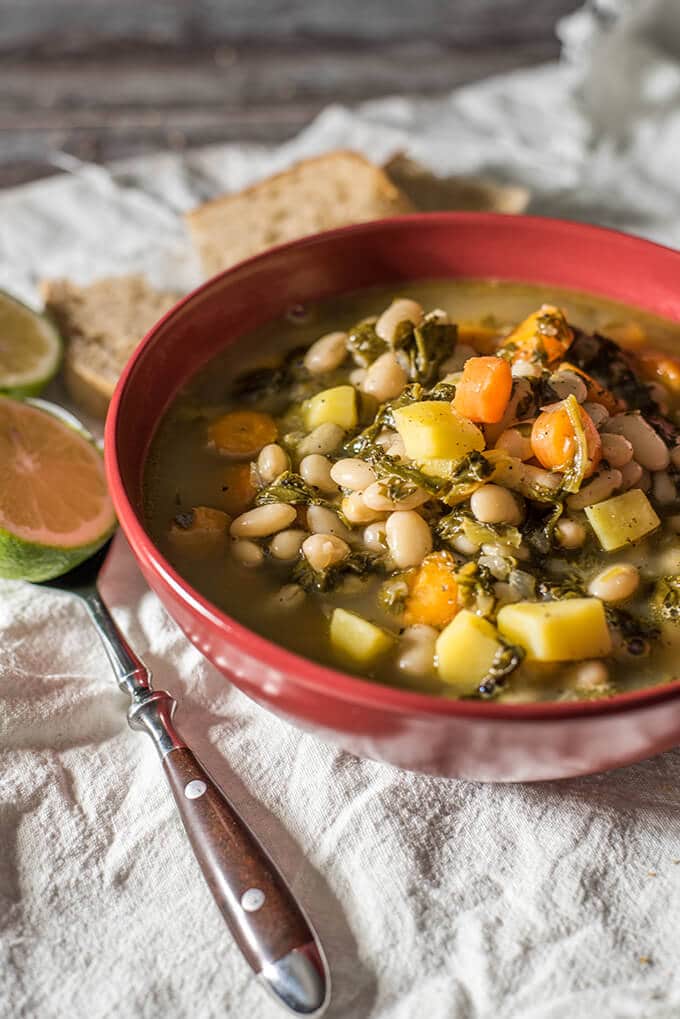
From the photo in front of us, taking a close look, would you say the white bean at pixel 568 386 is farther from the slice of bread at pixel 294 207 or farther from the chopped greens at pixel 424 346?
the slice of bread at pixel 294 207

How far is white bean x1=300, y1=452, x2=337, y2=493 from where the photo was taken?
2.57 m

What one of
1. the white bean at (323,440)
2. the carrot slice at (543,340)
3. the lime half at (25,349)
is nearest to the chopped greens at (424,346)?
the carrot slice at (543,340)

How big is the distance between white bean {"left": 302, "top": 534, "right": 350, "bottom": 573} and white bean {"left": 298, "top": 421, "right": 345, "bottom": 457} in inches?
12.0

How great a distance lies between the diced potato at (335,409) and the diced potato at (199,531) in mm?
369

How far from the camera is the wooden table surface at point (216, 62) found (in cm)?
510

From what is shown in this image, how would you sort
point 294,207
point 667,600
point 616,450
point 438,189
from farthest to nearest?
1. point 438,189
2. point 294,207
3. point 616,450
4. point 667,600

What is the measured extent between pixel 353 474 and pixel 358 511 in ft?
0.28

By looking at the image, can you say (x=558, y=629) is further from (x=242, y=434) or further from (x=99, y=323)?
(x=99, y=323)

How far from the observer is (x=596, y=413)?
252cm

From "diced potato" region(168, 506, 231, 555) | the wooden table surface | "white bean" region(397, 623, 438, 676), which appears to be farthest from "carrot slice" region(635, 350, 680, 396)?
the wooden table surface

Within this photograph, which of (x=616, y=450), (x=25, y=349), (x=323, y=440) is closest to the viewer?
(x=616, y=450)

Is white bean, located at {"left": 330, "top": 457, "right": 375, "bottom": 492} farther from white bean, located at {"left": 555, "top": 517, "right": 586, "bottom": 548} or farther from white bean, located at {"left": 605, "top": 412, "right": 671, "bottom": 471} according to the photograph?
white bean, located at {"left": 605, "top": 412, "right": 671, "bottom": 471}

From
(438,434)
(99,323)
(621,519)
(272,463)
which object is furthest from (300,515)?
Result: (99,323)

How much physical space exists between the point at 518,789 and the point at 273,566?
72 cm
